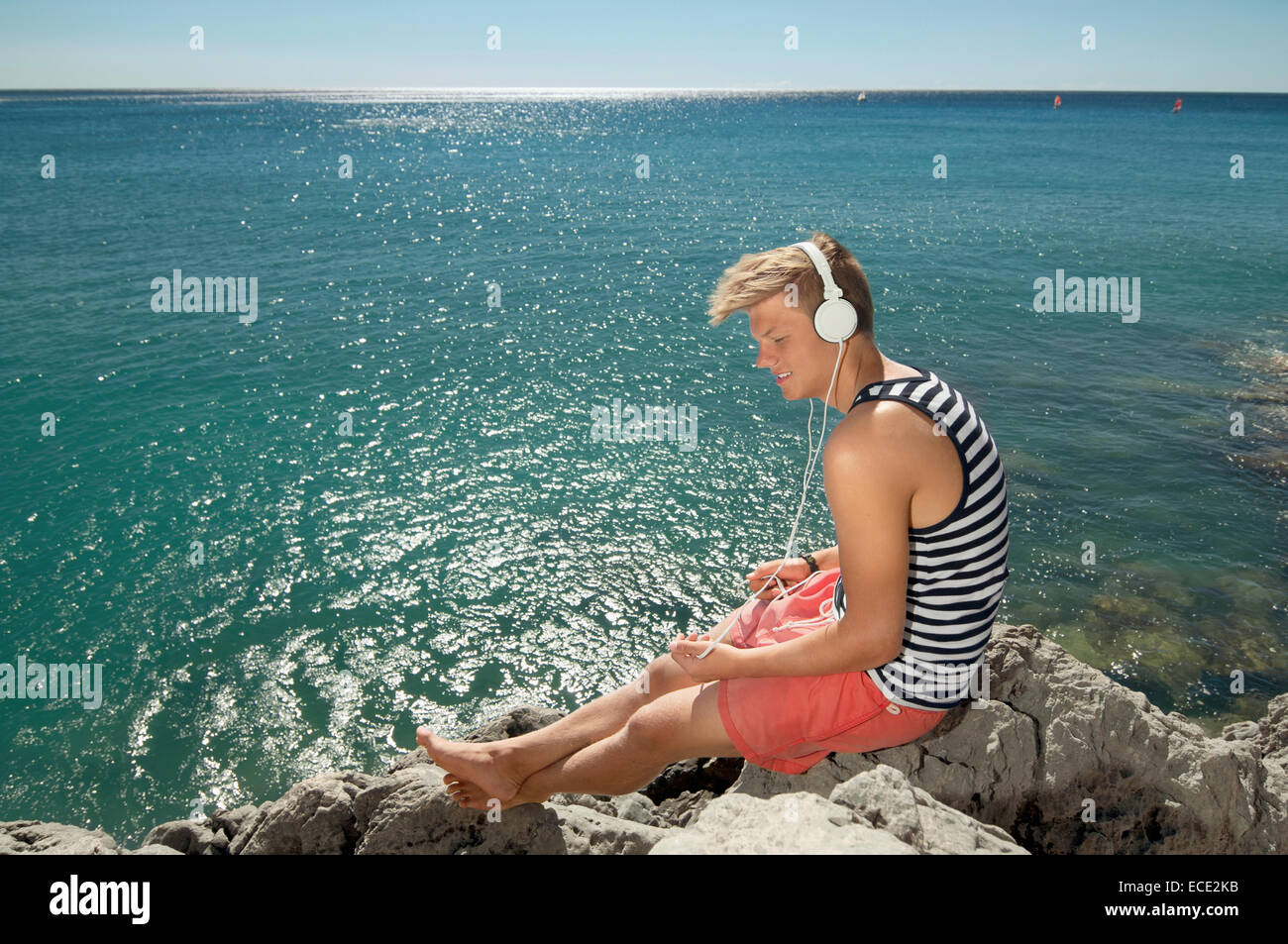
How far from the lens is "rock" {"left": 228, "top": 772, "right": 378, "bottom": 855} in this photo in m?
4.59

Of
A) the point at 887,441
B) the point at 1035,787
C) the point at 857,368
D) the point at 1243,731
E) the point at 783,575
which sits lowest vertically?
the point at 1243,731

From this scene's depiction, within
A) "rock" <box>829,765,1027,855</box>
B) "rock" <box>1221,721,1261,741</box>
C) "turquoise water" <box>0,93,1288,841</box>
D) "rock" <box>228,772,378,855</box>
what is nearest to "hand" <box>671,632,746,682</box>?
"rock" <box>829,765,1027,855</box>

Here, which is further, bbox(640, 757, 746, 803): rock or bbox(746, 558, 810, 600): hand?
bbox(640, 757, 746, 803): rock

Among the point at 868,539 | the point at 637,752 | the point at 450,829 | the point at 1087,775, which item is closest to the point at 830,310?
the point at 868,539

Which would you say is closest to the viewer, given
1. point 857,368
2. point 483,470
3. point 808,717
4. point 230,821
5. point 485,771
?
point 857,368

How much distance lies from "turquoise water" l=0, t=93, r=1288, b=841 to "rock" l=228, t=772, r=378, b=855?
3.75m

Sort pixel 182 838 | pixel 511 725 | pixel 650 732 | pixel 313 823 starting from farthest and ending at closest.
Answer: pixel 182 838, pixel 511 725, pixel 313 823, pixel 650 732

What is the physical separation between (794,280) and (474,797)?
9.47ft

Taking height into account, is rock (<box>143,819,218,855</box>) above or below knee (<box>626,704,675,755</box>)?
below

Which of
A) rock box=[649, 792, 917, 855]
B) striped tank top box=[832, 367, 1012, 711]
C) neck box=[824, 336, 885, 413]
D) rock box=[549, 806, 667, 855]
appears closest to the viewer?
rock box=[649, 792, 917, 855]

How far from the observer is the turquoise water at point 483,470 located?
360 inches

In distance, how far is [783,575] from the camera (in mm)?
4371

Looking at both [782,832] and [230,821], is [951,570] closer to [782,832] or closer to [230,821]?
[782,832]

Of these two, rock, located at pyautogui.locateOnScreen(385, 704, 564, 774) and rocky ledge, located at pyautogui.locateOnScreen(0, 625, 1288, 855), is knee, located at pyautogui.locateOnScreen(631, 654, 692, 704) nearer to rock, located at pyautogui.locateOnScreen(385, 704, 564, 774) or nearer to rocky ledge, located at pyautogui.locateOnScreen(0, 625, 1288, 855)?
rocky ledge, located at pyautogui.locateOnScreen(0, 625, 1288, 855)
